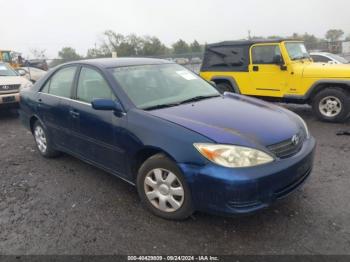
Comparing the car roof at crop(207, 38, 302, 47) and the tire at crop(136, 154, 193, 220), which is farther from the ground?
the car roof at crop(207, 38, 302, 47)

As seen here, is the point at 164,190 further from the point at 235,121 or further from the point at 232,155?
the point at 235,121

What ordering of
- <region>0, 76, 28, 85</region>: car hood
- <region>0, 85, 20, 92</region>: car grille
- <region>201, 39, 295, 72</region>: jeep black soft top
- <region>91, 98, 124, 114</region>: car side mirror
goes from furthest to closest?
1. <region>0, 76, 28, 85</region>: car hood
2. <region>0, 85, 20, 92</region>: car grille
3. <region>201, 39, 295, 72</region>: jeep black soft top
4. <region>91, 98, 124, 114</region>: car side mirror

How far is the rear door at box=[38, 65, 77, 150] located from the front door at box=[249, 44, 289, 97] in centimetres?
483

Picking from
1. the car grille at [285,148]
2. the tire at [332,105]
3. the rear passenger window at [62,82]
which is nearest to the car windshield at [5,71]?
the rear passenger window at [62,82]

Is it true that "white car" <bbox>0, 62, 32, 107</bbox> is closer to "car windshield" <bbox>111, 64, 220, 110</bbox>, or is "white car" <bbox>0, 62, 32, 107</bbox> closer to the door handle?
the door handle

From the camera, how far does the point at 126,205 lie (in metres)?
3.57

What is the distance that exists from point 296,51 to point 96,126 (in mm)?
5744

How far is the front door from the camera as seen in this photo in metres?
7.45

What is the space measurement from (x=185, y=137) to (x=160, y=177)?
53 centimetres

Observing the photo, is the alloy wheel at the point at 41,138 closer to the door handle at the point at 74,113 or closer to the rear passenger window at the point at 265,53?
the door handle at the point at 74,113

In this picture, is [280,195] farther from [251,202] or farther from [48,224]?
[48,224]

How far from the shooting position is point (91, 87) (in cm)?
400

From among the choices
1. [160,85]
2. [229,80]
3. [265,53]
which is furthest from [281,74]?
[160,85]

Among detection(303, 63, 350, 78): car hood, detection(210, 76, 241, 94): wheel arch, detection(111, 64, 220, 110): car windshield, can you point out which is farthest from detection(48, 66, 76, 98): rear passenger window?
detection(303, 63, 350, 78): car hood
